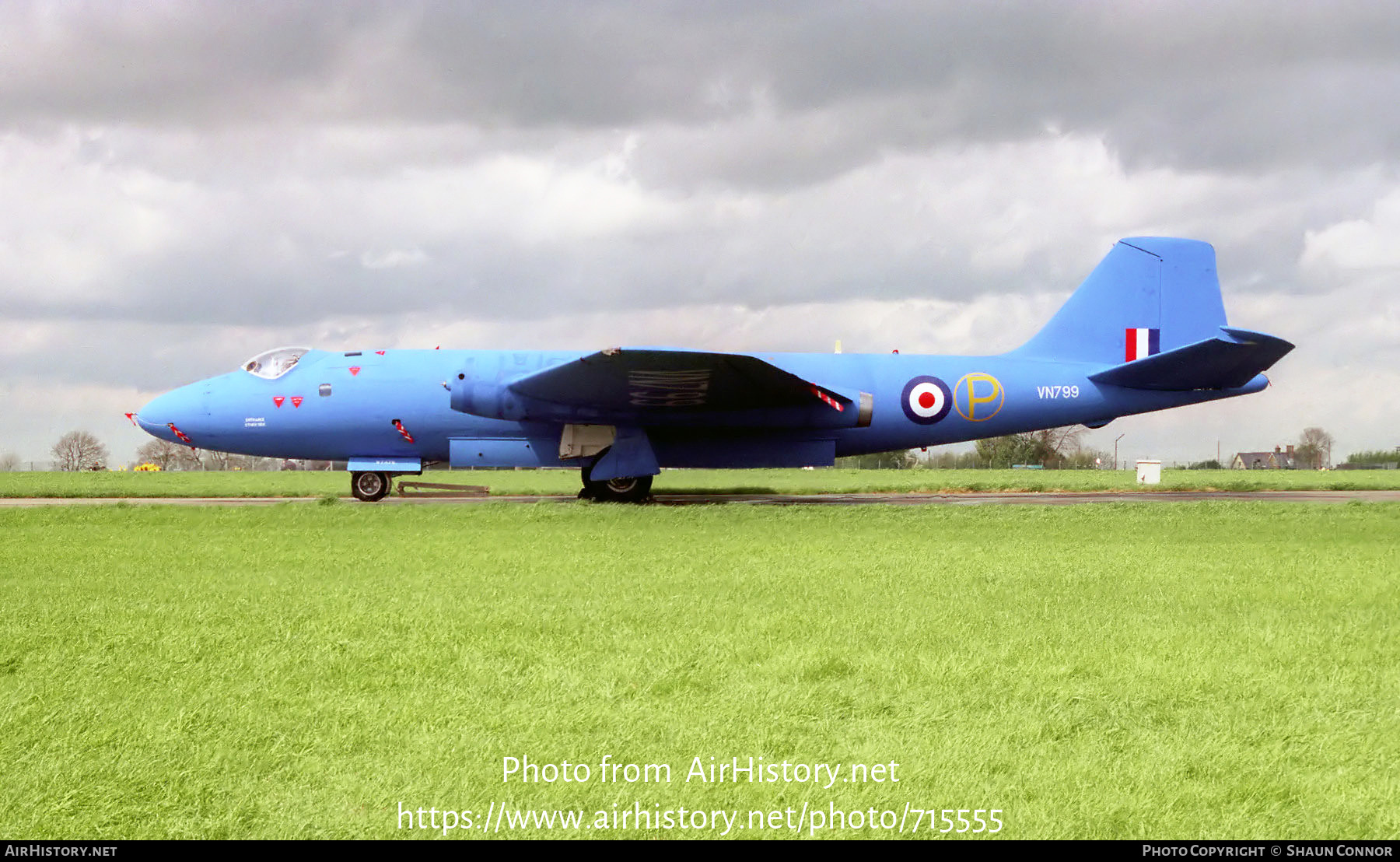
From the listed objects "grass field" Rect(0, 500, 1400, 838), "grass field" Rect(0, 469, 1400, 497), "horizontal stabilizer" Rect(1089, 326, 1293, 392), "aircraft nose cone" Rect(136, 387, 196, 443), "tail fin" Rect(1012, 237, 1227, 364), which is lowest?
"grass field" Rect(0, 500, 1400, 838)

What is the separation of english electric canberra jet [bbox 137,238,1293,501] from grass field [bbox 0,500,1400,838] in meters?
9.70

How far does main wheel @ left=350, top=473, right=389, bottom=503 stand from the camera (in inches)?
838

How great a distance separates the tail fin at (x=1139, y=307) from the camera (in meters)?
22.9

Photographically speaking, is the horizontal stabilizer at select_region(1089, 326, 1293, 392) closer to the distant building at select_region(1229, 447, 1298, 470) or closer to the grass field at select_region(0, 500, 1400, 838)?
the grass field at select_region(0, 500, 1400, 838)

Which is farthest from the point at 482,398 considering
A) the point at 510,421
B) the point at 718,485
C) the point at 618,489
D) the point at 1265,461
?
the point at 1265,461

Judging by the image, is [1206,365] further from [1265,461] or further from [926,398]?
[1265,461]

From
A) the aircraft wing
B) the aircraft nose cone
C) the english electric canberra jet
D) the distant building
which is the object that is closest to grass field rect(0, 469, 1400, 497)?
the aircraft nose cone

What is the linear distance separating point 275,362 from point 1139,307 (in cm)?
1928

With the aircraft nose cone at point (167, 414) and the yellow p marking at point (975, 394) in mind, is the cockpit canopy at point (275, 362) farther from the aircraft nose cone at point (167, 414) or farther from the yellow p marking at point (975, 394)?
the yellow p marking at point (975, 394)

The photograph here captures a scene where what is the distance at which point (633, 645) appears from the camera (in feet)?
20.0

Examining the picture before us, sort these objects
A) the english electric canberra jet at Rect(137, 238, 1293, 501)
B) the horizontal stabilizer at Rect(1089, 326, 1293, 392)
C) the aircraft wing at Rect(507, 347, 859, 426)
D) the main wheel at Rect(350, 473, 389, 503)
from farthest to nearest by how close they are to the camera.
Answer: the main wheel at Rect(350, 473, 389, 503) < the horizontal stabilizer at Rect(1089, 326, 1293, 392) < the english electric canberra jet at Rect(137, 238, 1293, 501) < the aircraft wing at Rect(507, 347, 859, 426)

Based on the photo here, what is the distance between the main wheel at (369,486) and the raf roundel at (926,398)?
11.3 metres

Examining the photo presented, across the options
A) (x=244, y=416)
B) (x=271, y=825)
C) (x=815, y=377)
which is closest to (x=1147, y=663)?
(x=271, y=825)
